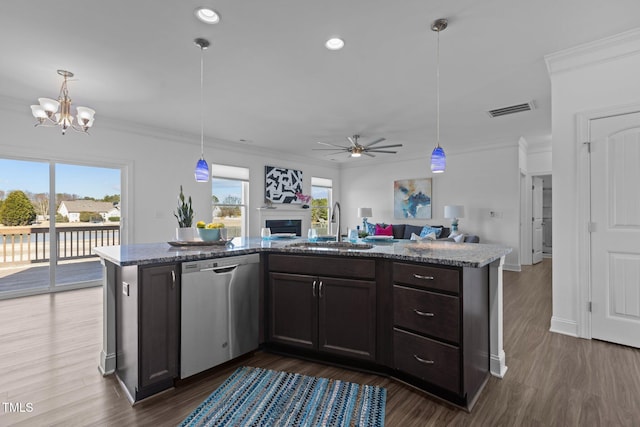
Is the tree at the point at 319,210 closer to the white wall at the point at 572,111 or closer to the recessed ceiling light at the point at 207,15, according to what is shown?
the white wall at the point at 572,111

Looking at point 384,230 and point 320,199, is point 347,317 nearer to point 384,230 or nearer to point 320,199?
point 384,230

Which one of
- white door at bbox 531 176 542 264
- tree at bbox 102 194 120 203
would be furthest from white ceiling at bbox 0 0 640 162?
white door at bbox 531 176 542 264

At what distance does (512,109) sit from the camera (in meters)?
4.30

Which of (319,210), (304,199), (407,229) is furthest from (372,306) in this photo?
(319,210)

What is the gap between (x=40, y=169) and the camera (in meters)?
4.41

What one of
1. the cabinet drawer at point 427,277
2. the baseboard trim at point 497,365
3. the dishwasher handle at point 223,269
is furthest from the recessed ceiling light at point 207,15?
the baseboard trim at point 497,365

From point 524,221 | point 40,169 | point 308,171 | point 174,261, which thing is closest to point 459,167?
point 524,221

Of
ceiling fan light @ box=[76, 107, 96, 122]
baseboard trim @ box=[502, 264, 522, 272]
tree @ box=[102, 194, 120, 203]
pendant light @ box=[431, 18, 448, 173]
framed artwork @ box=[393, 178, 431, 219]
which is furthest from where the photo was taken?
framed artwork @ box=[393, 178, 431, 219]

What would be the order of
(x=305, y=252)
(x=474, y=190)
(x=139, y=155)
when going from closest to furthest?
(x=305, y=252) → (x=139, y=155) → (x=474, y=190)

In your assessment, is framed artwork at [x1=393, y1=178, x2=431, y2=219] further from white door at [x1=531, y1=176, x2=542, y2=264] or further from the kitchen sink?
the kitchen sink

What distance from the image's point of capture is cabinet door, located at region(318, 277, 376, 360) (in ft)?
6.91

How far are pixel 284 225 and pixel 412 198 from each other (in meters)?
3.16

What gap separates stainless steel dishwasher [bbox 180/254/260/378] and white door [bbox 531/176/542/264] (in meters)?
6.77

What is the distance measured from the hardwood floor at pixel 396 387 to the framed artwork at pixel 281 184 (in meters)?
4.56
